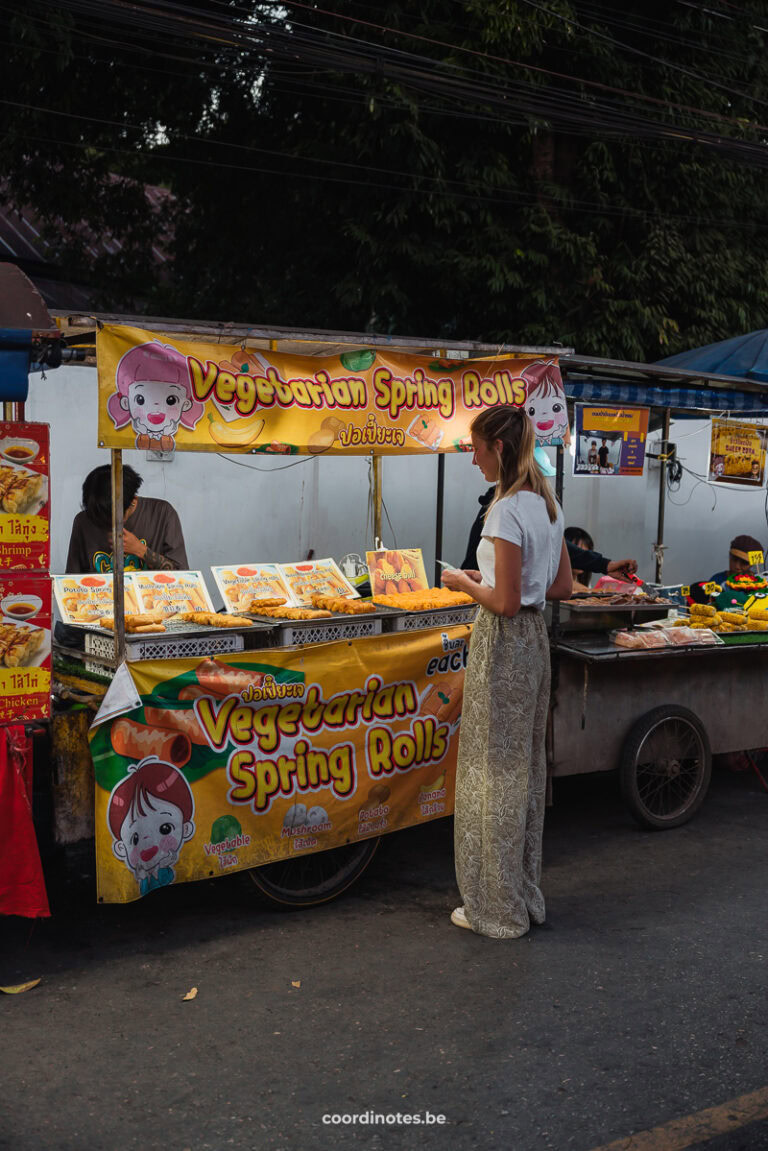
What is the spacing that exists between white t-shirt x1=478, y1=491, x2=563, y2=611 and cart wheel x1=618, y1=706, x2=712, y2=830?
1.67 meters

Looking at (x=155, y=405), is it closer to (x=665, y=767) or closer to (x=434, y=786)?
(x=434, y=786)

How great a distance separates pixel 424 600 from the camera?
16.8ft

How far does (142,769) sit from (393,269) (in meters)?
8.26

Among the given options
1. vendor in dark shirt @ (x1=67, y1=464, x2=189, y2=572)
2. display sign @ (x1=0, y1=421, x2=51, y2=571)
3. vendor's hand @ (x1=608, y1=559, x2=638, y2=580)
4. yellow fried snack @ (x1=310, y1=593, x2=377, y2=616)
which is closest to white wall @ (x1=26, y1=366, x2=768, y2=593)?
vendor in dark shirt @ (x1=67, y1=464, x2=189, y2=572)

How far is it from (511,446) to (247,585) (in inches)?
61.1

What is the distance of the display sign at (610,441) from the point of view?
6.34m

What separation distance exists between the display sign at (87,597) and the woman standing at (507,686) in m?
1.39

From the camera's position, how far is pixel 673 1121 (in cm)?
306

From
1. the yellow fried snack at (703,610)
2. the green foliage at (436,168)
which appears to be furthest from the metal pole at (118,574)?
the green foliage at (436,168)

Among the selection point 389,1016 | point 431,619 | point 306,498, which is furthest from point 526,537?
point 306,498

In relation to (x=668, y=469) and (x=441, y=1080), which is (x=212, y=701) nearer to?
(x=441, y=1080)

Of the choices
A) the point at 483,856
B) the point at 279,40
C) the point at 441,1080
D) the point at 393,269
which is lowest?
the point at 441,1080

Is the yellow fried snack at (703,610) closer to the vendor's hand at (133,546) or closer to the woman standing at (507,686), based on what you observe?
the woman standing at (507,686)

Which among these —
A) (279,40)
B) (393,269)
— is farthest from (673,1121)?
(393,269)
